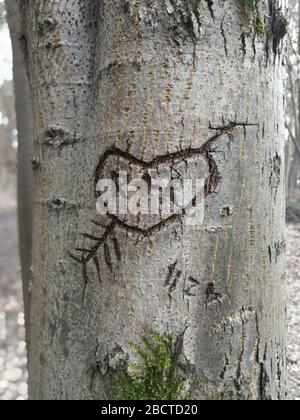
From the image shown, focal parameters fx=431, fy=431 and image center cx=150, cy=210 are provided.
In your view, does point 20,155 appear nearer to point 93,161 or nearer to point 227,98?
point 93,161

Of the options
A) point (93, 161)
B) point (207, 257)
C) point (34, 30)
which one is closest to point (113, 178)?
point (93, 161)

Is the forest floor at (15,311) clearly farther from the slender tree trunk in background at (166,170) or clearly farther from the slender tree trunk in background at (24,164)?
the slender tree trunk in background at (24,164)

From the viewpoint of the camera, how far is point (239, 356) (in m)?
0.72

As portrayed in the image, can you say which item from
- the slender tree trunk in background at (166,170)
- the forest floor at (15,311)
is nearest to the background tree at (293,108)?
the forest floor at (15,311)

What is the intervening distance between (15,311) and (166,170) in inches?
189

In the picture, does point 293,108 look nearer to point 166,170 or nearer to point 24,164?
point 166,170

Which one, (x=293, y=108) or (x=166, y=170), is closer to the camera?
(x=166, y=170)

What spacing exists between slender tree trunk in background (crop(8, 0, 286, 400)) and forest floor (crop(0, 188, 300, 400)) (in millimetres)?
389

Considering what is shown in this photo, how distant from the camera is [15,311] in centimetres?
503

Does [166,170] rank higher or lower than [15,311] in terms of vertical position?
higher

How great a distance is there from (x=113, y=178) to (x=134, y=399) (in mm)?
364

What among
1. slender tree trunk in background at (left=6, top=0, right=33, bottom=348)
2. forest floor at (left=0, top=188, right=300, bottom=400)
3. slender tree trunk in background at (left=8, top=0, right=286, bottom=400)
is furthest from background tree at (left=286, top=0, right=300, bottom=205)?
slender tree trunk in background at (left=6, top=0, right=33, bottom=348)

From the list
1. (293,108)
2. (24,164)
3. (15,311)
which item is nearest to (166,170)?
(293,108)

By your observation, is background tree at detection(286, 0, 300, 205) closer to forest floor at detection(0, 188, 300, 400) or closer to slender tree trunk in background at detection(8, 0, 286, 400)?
forest floor at detection(0, 188, 300, 400)
